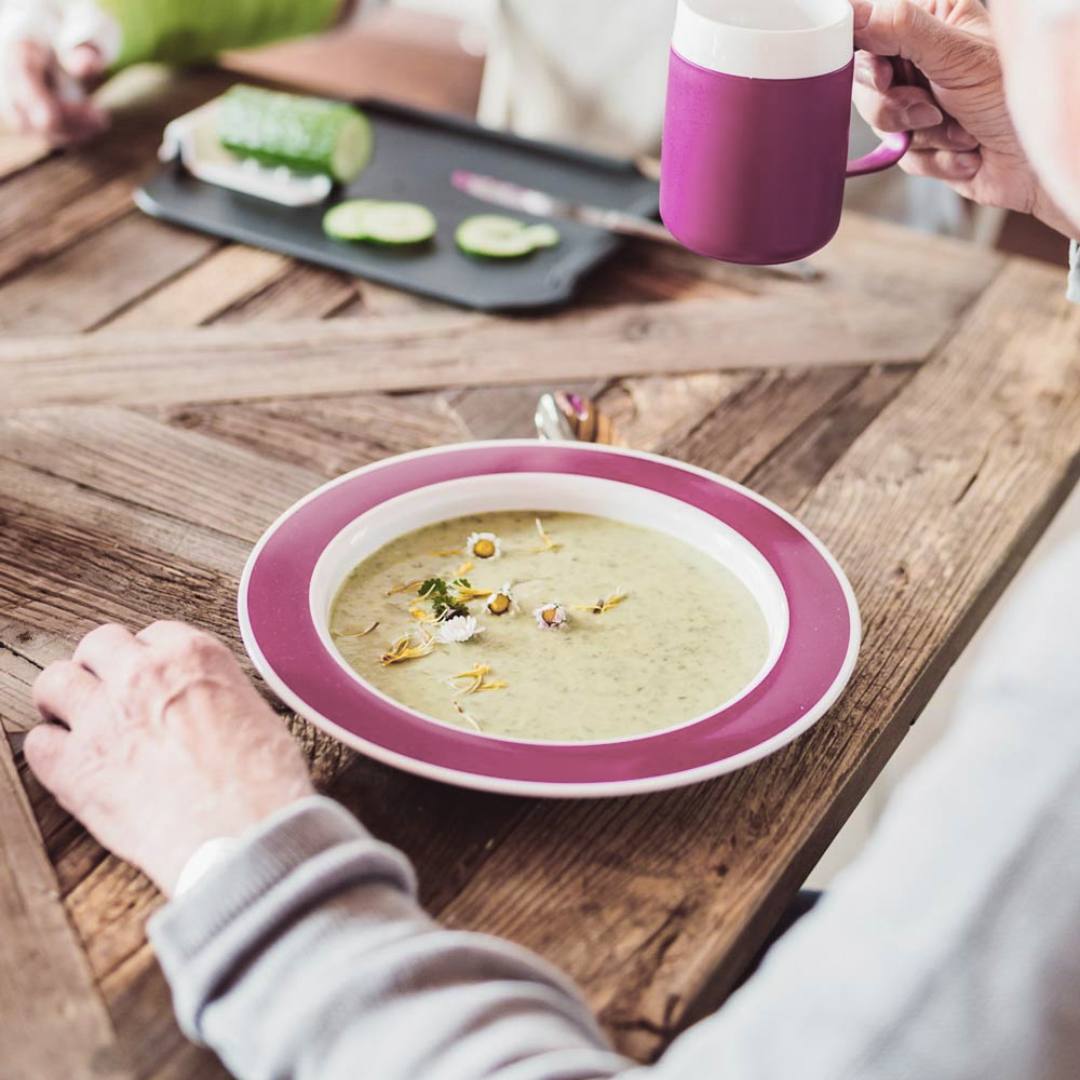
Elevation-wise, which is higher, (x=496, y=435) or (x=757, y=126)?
(x=757, y=126)

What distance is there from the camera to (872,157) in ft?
4.15

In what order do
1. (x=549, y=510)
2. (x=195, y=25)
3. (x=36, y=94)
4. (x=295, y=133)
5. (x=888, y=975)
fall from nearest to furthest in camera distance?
(x=888, y=975), (x=549, y=510), (x=295, y=133), (x=36, y=94), (x=195, y=25)

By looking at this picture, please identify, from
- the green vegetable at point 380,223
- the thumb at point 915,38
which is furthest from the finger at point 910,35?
the green vegetable at point 380,223

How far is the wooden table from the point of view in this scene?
2.70 feet

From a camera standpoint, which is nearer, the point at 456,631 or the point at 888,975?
the point at 888,975

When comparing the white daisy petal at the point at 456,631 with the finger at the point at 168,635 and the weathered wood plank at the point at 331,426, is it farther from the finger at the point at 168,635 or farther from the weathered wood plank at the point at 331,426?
the weathered wood plank at the point at 331,426

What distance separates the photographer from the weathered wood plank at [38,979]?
0.72 metres

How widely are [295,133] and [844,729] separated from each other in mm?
1003

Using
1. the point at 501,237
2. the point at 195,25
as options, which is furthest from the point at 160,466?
the point at 195,25

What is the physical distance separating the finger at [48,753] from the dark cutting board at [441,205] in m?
0.75

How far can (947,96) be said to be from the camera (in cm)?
133

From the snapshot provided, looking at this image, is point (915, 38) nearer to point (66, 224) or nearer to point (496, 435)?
point (496, 435)

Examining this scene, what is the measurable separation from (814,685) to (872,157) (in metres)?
0.56

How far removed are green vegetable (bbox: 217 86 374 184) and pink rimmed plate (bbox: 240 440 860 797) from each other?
24.3 inches
